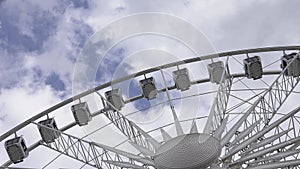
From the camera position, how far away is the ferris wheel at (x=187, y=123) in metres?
19.6

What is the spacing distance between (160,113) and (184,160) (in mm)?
10029

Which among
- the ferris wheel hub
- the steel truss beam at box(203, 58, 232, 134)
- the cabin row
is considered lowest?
the ferris wheel hub

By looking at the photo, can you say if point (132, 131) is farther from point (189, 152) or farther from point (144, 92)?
point (189, 152)

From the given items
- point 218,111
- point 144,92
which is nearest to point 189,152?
point 218,111

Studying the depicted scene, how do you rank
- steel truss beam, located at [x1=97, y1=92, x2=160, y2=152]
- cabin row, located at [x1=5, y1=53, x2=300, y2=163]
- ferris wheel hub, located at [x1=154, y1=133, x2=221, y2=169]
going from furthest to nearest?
1. cabin row, located at [x1=5, y1=53, x2=300, y2=163]
2. steel truss beam, located at [x1=97, y1=92, x2=160, y2=152]
3. ferris wheel hub, located at [x1=154, y1=133, x2=221, y2=169]

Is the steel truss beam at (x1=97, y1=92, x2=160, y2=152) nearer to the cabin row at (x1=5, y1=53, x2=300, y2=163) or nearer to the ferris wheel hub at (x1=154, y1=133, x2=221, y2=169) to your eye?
the cabin row at (x1=5, y1=53, x2=300, y2=163)

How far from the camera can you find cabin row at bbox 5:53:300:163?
83.5ft

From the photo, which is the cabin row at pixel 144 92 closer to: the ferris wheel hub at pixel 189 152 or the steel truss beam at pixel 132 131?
the steel truss beam at pixel 132 131

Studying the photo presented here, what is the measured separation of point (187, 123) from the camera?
24078mm

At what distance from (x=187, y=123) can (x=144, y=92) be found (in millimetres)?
4721

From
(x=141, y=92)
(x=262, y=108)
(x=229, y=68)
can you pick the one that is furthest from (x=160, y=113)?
(x=262, y=108)

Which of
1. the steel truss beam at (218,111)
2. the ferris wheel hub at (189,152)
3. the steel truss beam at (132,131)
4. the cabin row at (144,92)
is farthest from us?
the cabin row at (144,92)

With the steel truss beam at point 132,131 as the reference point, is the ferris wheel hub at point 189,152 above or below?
below

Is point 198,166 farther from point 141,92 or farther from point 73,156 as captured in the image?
point 141,92
